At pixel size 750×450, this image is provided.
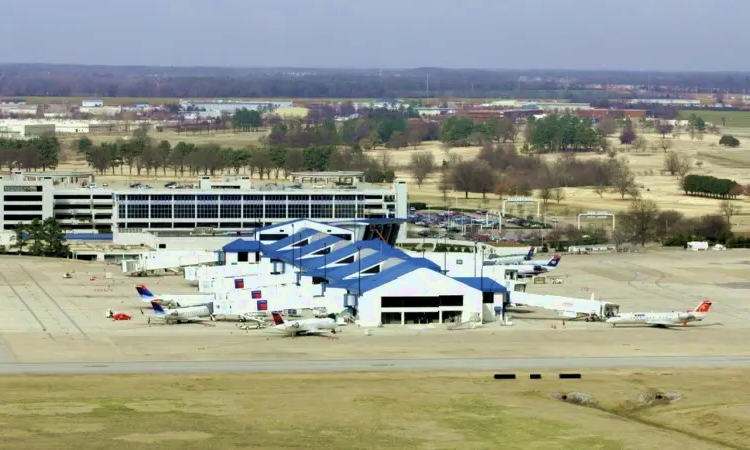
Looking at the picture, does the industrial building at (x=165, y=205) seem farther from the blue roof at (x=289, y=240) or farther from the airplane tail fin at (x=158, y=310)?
the airplane tail fin at (x=158, y=310)

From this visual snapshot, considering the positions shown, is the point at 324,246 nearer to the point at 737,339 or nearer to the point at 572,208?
the point at 737,339

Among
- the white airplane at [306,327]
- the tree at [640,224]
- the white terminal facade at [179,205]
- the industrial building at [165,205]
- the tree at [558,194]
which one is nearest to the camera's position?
the white airplane at [306,327]

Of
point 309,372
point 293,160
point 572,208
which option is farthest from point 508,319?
point 293,160

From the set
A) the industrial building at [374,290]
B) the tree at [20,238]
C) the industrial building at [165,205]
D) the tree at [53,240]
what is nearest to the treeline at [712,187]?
the industrial building at [165,205]

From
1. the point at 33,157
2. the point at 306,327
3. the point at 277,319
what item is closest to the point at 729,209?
the point at 277,319

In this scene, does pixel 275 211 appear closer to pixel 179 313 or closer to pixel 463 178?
pixel 463 178

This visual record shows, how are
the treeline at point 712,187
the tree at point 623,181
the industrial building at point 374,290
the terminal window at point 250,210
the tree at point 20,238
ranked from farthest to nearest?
1. the tree at point 623,181
2. the treeline at point 712,187
3. the terminal window at point 250,210
4. the tree at point 20,238
5. the industrial building at point 374,290

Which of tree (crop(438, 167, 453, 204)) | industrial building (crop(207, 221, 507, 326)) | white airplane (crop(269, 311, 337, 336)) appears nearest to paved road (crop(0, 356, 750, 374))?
white airplane (crop(269, 311, 337, 336))
